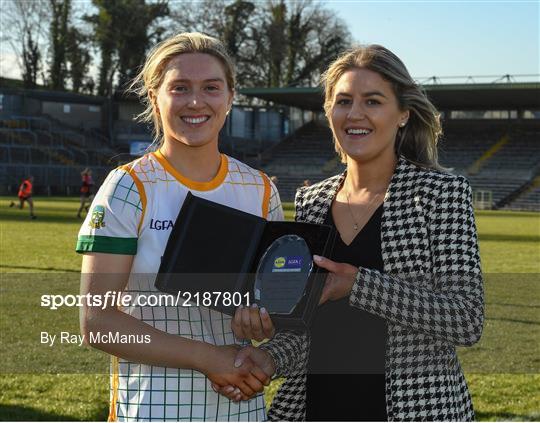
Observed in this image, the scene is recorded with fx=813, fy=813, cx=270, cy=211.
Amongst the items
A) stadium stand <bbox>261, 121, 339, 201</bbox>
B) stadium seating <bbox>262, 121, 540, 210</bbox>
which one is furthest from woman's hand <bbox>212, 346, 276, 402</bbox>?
stadium stand <bbox>261, 121, 339, 201</bbox>

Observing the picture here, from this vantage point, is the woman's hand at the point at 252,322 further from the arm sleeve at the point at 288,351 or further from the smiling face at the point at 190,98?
the smiling face at the point at 190,98

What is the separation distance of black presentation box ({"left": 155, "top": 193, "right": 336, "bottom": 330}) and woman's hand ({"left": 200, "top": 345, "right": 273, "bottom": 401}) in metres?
0.13

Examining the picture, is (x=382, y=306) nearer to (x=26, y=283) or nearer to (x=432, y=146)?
(x=432, y=146)

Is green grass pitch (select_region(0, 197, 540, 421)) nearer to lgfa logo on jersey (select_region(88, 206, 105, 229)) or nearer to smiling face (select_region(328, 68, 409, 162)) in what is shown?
smiling face (select_region(328, 68, 409, 162))

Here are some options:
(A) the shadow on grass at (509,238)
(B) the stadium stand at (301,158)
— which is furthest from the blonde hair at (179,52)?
(B) the stadium stand at (301,158)

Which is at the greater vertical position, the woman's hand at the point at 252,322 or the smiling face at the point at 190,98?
the smiling face at the point at 190,98

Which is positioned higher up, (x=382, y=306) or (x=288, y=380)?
(x=382, y=306)

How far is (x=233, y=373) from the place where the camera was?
7.66 ft

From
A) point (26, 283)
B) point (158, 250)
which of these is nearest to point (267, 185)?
point (158, 250)

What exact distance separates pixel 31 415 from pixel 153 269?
11.7ft

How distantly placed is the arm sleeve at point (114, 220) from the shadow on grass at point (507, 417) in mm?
3960

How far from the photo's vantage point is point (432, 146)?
2.96 metres

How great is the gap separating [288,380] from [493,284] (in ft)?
33.5

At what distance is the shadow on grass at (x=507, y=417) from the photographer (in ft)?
18.0
